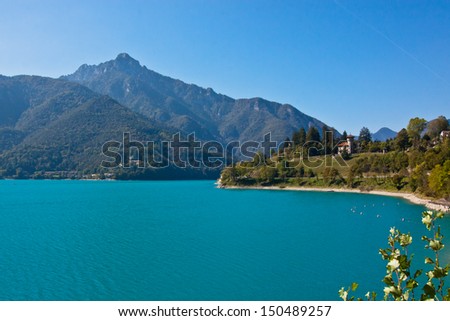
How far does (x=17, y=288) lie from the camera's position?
2095 centimetres

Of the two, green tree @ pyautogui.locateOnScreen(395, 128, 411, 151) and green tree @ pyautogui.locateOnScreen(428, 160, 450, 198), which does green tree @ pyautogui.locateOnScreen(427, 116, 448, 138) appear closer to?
green tree @ pyautogui.locateOnScreen(395, 128, 411, 151)

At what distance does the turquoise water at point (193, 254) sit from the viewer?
20453mm

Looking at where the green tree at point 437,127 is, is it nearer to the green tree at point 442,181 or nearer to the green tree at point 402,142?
the green tree at point 402,142

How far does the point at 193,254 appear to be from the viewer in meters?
28.6

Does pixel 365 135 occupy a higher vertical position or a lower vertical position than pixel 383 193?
higher

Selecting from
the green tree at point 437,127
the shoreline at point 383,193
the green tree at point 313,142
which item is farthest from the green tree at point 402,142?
the green tree at point 313,142

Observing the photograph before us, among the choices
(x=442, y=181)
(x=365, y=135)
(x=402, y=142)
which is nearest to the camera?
(x=442, y=181)

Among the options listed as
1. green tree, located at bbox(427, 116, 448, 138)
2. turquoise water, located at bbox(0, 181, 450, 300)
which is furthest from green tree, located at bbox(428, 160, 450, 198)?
green tree, located at bbox(427, 116, 448, 138)

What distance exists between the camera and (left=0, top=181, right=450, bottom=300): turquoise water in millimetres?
20453

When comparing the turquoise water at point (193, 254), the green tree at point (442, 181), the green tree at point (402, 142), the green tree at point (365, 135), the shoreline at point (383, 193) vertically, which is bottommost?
the turquoise water at point (193, 254)

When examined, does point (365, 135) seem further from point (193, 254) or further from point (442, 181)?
point (193, 254)

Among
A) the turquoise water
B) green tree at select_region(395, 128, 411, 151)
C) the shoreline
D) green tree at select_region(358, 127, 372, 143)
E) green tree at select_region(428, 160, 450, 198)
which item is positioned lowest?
the turquoise water

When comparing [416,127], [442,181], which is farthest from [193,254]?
[416,127]

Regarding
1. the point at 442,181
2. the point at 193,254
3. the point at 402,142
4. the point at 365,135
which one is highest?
the point at 365,135
